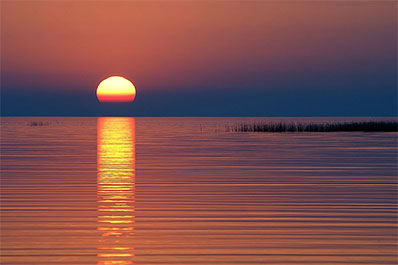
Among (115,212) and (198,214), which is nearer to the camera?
(198,214)

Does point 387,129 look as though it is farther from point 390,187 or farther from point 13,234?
point 13,234

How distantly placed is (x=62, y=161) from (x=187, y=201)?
33.6 ft

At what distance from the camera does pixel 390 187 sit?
42.9ft

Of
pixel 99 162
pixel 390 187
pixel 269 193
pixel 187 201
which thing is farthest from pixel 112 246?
pixel 99 162

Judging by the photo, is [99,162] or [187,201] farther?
[99,162]

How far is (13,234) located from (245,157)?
1467 cm

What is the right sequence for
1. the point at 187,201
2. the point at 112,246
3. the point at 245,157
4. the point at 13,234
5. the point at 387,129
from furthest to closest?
the point at 387,129 → the point at 245,157 → the point at 187,201 → the point at 13,234 → the point at 112,246

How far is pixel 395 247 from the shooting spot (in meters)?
7.23

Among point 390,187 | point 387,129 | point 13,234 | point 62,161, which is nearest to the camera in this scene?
point 13,234

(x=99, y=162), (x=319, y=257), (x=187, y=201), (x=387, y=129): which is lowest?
(x=319, y=257)

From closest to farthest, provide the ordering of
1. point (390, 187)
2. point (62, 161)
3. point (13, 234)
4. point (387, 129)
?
point (13, 234)
point (390, 187)
point (62, 161)
point (387, 129)

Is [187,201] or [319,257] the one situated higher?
[187,201]

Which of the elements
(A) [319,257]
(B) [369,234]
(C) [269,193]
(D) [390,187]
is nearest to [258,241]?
(A) [319,257]

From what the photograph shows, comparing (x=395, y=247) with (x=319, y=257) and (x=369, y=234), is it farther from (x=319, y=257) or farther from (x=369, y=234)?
(x=319, y=257)
